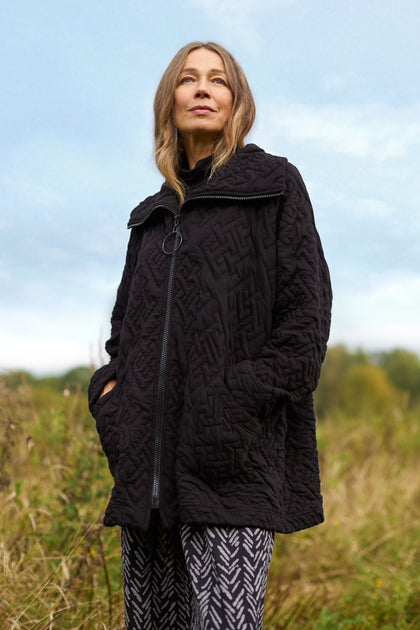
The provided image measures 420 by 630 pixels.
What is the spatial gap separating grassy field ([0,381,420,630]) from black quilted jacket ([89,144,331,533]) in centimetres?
→ 96

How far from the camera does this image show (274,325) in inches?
90.0

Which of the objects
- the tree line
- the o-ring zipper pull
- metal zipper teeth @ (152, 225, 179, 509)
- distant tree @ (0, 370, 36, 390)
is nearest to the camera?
→ metal zipper teeth @ (152, 225, 179, 509)

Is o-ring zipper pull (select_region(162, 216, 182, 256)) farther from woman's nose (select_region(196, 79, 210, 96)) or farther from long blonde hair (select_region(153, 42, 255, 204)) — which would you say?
woman's nose (select_region(196, 79, 210, 96))

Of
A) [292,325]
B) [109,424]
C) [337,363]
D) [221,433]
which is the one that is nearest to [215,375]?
[221,433]

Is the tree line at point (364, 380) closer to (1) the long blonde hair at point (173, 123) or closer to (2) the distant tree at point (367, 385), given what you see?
(2) the distant tree at point (367, 385)

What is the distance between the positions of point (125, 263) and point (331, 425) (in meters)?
7.00

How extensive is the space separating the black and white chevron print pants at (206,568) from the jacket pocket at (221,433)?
188mm

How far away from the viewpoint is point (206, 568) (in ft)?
7.09

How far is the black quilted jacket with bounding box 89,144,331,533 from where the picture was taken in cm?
213

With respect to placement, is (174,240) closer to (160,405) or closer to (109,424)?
(160,405)

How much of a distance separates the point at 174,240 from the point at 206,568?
1.07 m

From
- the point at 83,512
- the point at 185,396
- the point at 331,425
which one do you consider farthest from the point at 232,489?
the point at 331,425

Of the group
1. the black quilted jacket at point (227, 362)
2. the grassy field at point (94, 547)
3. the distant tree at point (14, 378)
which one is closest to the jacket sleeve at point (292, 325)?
the black quilted jacket at point (227, 362)

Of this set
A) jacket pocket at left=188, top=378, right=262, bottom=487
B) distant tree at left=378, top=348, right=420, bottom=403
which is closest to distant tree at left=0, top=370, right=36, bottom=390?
jacket pocket at left=188, top=378, right=262, bottom=487
